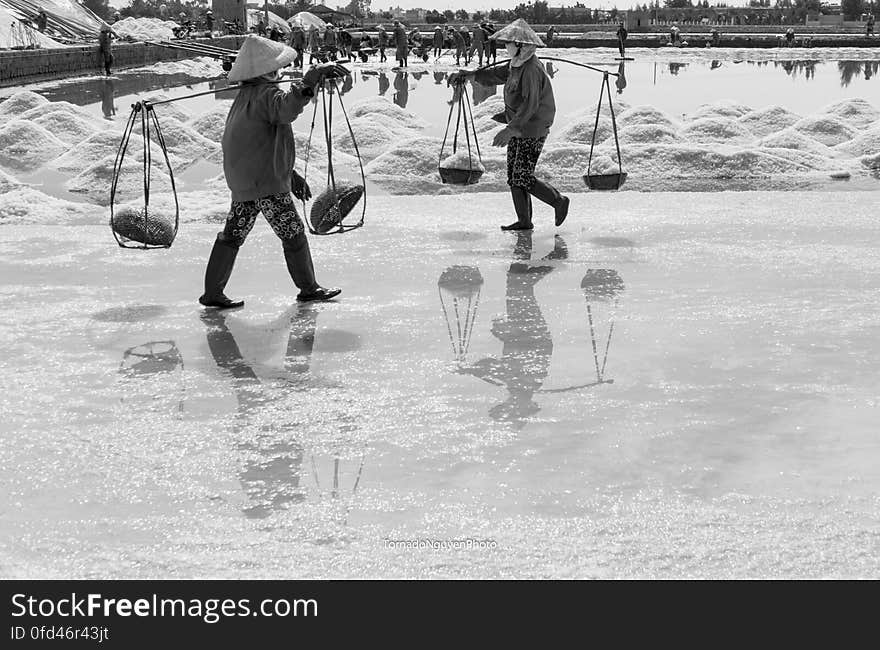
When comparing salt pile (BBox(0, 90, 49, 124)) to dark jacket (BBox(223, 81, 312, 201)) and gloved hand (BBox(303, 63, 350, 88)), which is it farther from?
gloved hand (BBox(303, 63, 350, 88))

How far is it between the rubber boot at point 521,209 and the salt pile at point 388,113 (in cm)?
675

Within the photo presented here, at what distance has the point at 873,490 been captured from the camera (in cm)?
355

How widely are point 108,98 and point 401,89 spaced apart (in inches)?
223

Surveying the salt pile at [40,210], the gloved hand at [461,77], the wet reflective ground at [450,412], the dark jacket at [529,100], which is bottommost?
the wet reflective ground at [450,412]

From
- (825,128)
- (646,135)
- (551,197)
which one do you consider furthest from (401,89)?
(551,197)

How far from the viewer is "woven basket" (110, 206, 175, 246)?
20.7 feet

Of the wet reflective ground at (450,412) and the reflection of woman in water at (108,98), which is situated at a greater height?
the reflection of woman in water at (108,98)

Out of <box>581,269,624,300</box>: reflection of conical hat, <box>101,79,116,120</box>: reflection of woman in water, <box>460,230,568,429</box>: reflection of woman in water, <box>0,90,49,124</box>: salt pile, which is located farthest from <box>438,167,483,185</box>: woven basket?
<box>101,79,116,120</box>: reflection of woman in water

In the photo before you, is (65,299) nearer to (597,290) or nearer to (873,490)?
(597,290)

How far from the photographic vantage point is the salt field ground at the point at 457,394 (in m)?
3.25

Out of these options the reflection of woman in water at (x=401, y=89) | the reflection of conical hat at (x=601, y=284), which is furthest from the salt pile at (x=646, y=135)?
the reflection of woman in water at (x=401, y=89)

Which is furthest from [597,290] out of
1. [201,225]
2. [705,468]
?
[201,225]

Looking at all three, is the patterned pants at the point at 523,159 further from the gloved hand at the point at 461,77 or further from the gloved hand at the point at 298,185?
the gloved hand at the point at 298,185

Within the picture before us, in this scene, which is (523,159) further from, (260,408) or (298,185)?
(260,408)
